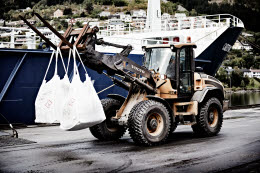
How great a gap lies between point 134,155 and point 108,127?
2374 mm

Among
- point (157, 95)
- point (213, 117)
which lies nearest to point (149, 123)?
point (157, 95)

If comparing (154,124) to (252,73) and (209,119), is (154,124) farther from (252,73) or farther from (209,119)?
(252,73)

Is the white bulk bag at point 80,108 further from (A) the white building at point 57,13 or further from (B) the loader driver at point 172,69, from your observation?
(A) the white building at point 57,13

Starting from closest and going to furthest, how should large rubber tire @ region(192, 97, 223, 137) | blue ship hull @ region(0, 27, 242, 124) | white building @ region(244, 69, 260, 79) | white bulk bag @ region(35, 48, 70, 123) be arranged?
white bulk bag @ region(35, 48, 70, 123), large rubber tire @ region(192, 97, 223, 137), blue ship hull @ region(0, 27, 242, 124), white building @ region(244, 69, 260, 79)

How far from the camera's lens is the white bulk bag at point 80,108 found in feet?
23.9

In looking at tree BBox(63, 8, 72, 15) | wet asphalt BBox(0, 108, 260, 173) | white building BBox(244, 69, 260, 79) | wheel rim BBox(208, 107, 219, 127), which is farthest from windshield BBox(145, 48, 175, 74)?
tree BBox(63, 8, 72, 15)

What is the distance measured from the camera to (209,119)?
10.2 meters

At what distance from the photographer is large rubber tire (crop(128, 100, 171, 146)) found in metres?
8.38

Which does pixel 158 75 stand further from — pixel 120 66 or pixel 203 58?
pixel 203 58

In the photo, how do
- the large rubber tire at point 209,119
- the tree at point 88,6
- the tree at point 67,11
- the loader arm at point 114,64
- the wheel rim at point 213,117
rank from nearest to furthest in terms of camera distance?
the loader arm at point 114,64 → the large rubber tire at point 209,119 → the wheel rim at point 213,117 → the tree at point 67,11 → the tree at point 88,6

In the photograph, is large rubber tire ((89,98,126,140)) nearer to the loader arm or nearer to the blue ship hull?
the loader arm

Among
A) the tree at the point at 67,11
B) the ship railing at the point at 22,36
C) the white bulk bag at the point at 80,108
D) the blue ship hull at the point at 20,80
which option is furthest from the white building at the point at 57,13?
the white bulk bag at the point at 80,108

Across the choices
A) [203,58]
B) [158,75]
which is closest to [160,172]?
[158,75]

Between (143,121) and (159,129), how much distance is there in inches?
25.6
